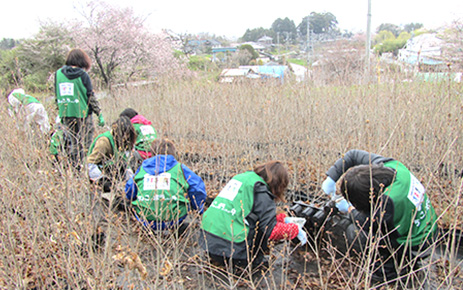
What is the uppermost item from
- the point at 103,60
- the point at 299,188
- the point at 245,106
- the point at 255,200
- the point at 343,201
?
the point at 103,60

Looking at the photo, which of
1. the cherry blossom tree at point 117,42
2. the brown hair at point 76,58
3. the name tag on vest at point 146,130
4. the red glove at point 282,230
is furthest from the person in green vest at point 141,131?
the cherry blossom tree at point 117,42

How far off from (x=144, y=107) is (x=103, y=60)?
9594 millimetres

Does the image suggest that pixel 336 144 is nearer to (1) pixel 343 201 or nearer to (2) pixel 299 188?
(2) pixel 299 188

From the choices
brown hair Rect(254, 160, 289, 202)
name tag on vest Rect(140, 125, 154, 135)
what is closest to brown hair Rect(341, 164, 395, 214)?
brown hair Rect(254, 160, 289, 202)

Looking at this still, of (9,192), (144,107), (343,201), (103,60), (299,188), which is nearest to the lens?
(9,192)

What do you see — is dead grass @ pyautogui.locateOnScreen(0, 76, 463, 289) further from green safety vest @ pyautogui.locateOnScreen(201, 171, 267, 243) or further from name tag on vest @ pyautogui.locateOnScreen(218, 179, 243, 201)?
name tag on vest @ pyautogui.locateOnScreen(218, 179, 243, 201)

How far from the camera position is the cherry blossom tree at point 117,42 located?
14.1m

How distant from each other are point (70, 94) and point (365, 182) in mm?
3071

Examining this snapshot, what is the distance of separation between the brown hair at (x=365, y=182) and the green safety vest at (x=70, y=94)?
2785 millimetres

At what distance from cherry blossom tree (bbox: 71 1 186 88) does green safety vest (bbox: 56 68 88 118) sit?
33.0ft

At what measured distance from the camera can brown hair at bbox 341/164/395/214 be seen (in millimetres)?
1930

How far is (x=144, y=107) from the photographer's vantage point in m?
6.34

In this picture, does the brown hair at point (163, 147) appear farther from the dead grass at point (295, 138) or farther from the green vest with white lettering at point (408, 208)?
the green vest with white lettering at point (408, 208)

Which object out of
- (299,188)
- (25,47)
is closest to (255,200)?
(299,188)
